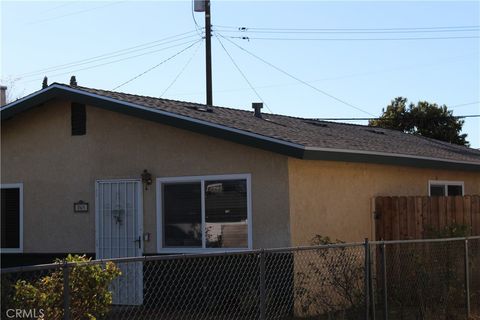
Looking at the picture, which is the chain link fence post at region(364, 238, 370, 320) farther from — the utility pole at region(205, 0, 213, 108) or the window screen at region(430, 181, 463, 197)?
the utility pole at region(205, 0, 213, 108)

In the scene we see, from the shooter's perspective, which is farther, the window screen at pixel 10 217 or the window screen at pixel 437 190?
the window screen at pixel 437 190

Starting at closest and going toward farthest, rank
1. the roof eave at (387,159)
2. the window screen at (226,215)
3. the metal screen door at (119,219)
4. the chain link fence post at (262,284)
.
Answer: the chain link fence post at (262,284) → the roof eave at (387,159) → the window screen at (226,215) → the metal screen door at (119,219)

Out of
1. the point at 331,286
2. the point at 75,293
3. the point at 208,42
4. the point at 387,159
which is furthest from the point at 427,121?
the point at 75,293

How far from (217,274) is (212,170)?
6.07ft

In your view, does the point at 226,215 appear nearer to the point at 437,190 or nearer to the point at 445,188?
the point at 437,190

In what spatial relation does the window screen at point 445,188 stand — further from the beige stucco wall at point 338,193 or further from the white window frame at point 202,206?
the white window frame at point 202,206

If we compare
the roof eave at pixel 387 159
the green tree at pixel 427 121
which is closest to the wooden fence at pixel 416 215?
the roof eave at pixel 387 159

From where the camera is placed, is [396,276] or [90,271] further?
[396,276]

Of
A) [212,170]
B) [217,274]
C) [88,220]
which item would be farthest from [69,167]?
[217,274]

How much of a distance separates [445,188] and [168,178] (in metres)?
6.90

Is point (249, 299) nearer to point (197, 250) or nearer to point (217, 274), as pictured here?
point (217, 274)

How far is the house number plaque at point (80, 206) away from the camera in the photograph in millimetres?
12578

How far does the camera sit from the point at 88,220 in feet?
41.2

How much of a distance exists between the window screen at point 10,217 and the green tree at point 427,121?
24.5m
